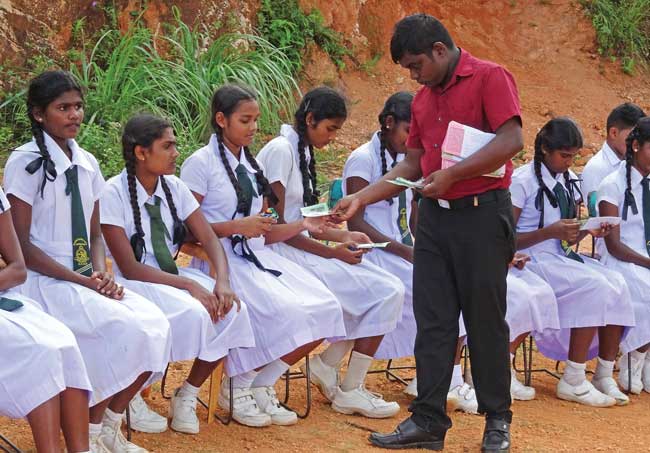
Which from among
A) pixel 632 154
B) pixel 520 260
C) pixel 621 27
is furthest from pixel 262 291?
pixel 621 27

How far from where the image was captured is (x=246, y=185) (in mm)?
5957

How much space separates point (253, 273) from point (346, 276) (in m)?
0.63

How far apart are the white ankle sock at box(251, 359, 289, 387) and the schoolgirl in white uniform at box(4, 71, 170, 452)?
928mm

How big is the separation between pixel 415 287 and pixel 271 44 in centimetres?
695

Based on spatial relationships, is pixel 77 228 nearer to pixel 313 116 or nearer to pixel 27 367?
pixel 27 367

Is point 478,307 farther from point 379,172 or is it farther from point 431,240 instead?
point 379,172

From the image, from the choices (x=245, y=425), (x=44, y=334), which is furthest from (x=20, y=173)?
(x=245, y=425)

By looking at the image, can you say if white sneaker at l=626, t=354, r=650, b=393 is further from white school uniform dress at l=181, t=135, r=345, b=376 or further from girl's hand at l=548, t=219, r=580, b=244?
white school uniform dress at l=181, t=135, r=345, b=376

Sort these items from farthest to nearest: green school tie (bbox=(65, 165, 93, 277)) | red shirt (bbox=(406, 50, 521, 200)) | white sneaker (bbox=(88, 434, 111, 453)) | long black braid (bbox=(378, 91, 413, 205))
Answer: long black braid (bbox=(378, 91, 413, 205))
green school tie (bbox=(65, 165, 93, 277))
red shirt (bbox=(406, 50, 521, 200))
white sneaker (bbox=(88, 434, 111, 453))

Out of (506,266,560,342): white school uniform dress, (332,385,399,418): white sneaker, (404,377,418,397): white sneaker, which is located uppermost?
(506,266,560,342): white school uniform dress

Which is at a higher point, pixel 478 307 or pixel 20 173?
pixel 20 173

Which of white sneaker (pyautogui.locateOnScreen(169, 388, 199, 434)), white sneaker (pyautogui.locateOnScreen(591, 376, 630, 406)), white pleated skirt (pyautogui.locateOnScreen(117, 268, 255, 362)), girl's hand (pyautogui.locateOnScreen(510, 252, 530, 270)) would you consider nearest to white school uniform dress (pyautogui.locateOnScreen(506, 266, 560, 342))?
girl's hand (pyautogui.locateOnScreen(510, 252, 530, 270))

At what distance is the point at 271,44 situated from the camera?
11922mm

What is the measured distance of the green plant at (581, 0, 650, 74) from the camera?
1503cm
